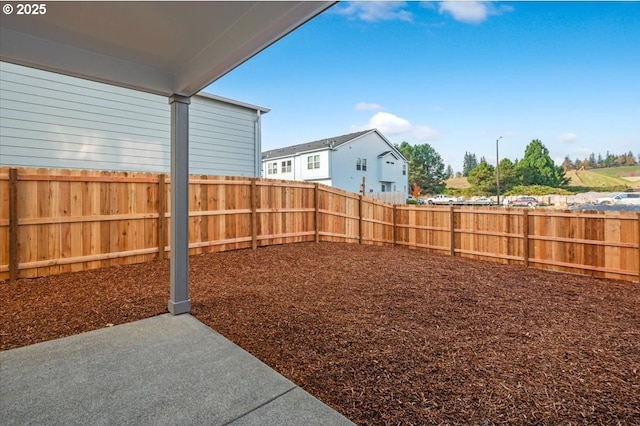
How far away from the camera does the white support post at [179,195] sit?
10.8 ft

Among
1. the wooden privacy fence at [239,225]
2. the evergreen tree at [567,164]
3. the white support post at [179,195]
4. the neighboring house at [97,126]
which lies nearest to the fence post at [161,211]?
the wooden privacy fence at [239,225]

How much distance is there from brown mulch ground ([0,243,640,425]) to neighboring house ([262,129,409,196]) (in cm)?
1557

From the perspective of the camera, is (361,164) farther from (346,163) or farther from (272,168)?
(272,168)

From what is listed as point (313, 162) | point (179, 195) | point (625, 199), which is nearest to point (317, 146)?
point (313, 162)

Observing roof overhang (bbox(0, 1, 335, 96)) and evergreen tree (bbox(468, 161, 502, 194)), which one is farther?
evergreen tree (bbox(468, 161, 502, 194))

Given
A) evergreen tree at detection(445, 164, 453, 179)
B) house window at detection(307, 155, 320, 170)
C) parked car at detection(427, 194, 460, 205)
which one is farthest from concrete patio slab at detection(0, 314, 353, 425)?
evergreen tree at detection(445, 164, 453, 179)

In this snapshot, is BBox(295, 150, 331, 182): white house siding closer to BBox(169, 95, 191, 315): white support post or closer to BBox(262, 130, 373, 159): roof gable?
BBox(262, 130, 373, 159): roof gable

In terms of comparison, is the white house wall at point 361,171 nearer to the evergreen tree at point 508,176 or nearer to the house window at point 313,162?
the house window at point 313,162

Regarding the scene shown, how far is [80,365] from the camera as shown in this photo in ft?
7.85

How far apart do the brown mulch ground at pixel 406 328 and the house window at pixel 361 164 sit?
16.9 m

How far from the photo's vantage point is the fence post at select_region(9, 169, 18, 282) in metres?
4.43

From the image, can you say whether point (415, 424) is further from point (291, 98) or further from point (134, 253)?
point (291, 98)

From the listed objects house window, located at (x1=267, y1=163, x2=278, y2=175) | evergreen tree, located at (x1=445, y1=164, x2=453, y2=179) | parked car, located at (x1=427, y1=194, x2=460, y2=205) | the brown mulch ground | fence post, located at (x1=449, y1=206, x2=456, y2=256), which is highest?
evergreen tree, located at (x1=445, y1=164, x2=453, y2=179)

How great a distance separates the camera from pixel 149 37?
261 centimetres
